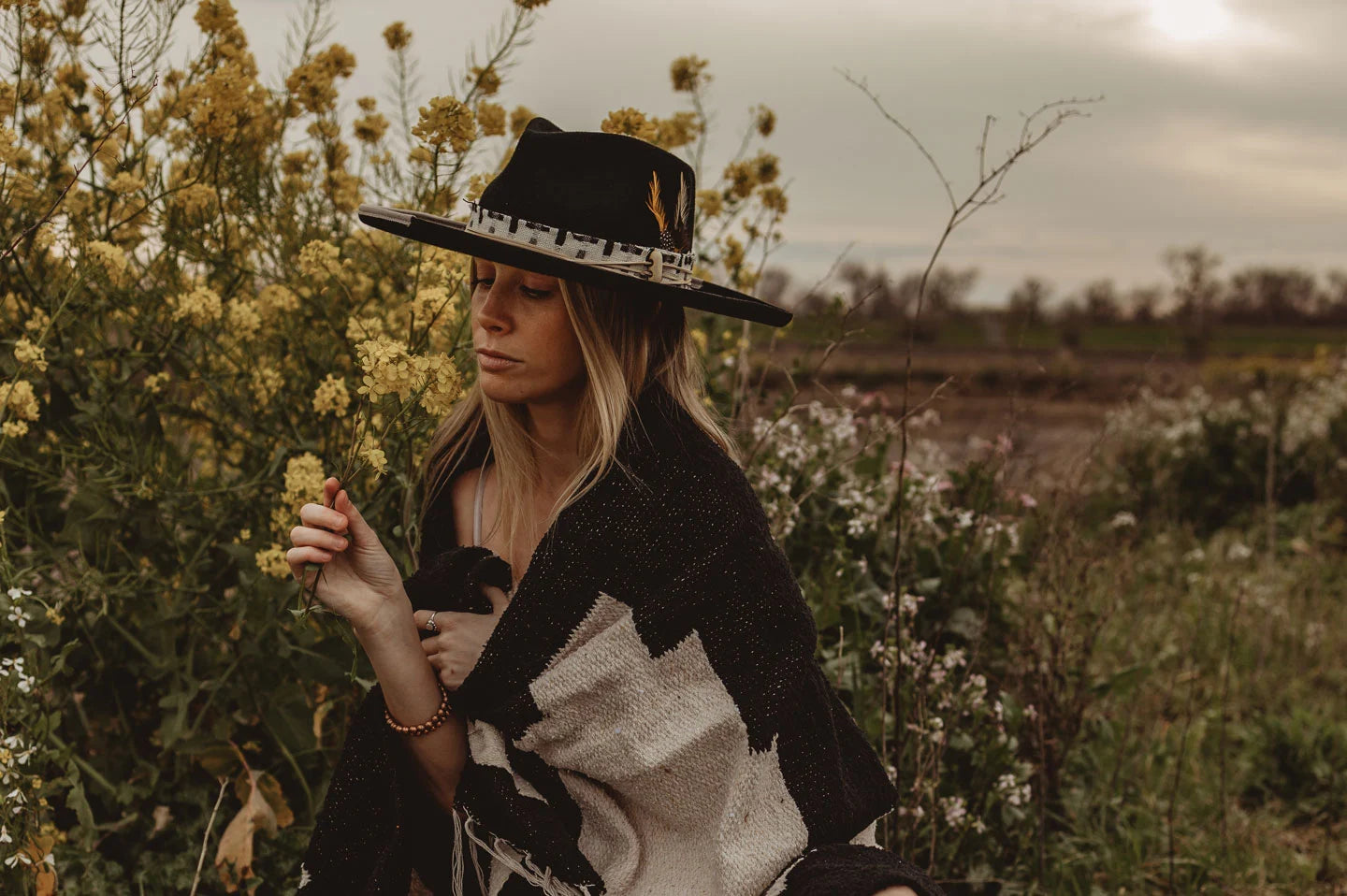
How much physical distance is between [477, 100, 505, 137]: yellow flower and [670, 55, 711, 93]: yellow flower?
33.1 inches

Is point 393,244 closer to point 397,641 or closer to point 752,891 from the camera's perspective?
point 397,641

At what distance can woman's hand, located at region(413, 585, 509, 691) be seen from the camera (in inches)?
68.0

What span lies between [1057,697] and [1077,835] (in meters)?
0.34

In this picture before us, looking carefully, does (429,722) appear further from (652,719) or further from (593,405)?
(593,405)

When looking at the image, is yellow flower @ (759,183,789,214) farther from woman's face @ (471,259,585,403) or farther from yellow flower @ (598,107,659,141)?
woman's face @ (471,259,585,403)

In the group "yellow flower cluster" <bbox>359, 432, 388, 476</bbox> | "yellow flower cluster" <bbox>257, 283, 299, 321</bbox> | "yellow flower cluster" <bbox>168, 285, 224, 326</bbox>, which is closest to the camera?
"yellow flower cluster" <bbox>359, 432, 388, 476</bbox>

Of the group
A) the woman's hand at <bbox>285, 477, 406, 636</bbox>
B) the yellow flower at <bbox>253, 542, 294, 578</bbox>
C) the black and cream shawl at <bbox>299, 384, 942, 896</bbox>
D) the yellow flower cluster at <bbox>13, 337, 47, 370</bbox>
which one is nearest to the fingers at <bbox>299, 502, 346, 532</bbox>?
the woman's hand at <bbox>285, 477, 406, 636</bbox>

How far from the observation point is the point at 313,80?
2422 mm

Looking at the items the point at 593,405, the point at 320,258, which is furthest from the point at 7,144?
the point at 593,405

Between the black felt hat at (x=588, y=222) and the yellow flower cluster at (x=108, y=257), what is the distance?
679 mm

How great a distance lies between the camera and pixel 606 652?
5.34ft

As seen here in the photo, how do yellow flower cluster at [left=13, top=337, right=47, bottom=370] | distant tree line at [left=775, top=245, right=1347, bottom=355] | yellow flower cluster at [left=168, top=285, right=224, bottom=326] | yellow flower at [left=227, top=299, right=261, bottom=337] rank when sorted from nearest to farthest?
yellow flower cluster at [left=13, top=337, right=47, bottom=370]
yellow flower cluster at [left=168, top=285, right=224, bottom=326]
yellow flower at [left=227, top=299, right=261, bottom=337]
distant tree line at [left=775, top=245, right=1347, bottom=355]

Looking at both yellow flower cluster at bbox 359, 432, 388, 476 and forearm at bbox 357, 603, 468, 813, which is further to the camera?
forearm at bbox 357, 603, 468, 813

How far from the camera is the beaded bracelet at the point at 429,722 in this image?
5.49ft
